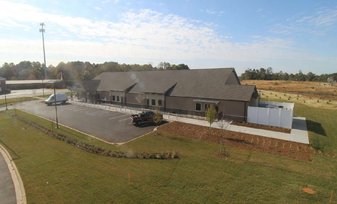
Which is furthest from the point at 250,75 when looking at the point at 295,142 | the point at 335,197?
the point at 335,197

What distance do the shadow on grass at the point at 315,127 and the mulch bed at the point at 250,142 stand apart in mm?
6431

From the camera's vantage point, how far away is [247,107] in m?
24.1

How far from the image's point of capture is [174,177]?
35.9 ft

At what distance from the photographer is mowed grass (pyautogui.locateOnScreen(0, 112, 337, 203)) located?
360 inches

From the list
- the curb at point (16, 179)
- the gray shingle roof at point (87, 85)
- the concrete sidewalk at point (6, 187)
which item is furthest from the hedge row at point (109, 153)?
the gray shingle roof at point (87, 85)

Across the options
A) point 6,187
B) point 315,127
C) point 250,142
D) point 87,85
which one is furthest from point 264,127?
point 87,85

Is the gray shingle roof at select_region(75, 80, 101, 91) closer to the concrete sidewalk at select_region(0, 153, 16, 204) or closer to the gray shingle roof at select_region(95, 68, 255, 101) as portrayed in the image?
the gray shingle roof at select_region(95, 68, 255, 101)

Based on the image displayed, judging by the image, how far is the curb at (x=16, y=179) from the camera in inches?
367

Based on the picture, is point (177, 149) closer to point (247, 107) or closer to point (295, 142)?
point (295, 142)

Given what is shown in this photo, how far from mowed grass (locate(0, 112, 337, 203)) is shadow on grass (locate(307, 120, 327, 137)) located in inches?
355

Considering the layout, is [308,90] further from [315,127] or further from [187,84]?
[187,84]

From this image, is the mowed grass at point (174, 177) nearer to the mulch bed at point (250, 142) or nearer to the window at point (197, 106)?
the mulch bed at point (250, 142)

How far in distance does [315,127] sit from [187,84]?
→ 19045 mm

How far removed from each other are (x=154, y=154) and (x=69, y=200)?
650 centimetres
